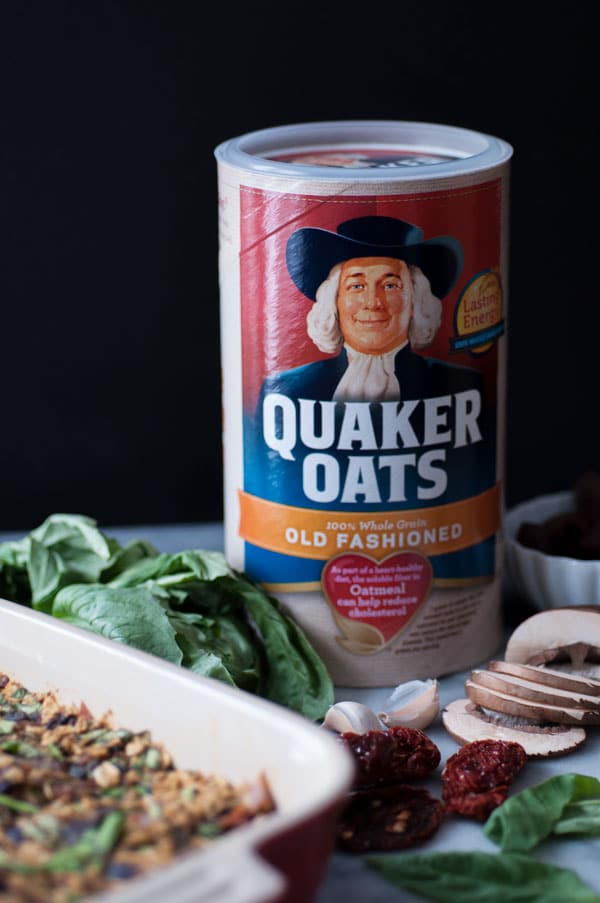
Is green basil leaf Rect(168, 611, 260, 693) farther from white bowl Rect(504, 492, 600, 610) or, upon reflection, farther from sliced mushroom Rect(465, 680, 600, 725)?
white bowl Rect(504, 492, 600, 610)

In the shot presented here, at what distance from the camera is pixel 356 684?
136 centimetres

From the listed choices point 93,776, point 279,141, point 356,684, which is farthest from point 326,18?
point 93,776

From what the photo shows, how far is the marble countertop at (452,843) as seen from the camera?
3.30 feet

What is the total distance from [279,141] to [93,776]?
2.32ft

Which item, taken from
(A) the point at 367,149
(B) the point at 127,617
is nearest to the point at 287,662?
(B) the point at 127,617

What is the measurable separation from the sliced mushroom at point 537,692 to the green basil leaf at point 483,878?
0.23m

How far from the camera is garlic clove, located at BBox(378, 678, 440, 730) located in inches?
49.7

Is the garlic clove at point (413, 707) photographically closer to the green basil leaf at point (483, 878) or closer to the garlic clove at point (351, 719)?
the garlic clove at point (351, 719)

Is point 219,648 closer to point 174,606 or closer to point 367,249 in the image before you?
point 174,606

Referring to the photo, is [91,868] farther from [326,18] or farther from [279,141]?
[326,18]

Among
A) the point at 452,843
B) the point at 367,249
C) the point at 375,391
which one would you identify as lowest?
the point at 452,843

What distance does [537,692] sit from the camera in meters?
1.23

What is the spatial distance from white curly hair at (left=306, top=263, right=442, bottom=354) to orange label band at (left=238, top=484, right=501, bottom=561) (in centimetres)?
17

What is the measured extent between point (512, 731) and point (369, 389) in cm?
34
